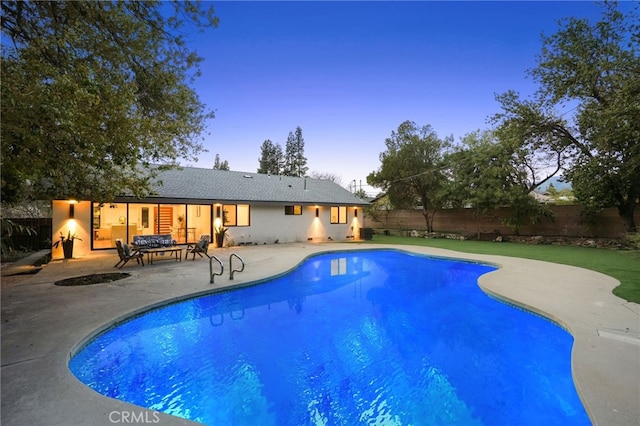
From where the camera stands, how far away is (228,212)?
16.4 m

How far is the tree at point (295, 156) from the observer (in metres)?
44.8

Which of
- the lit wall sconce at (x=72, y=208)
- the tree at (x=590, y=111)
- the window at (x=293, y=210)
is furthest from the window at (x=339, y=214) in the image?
the lit wall sconce at (x=72, y=208)

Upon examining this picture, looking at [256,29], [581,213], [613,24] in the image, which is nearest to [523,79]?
[613,24]

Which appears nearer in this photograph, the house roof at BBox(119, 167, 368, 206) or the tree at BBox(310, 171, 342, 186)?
the house roof at BBox(119, 167, 368, 206)

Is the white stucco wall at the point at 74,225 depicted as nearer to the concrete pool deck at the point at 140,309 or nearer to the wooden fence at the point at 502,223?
the concrete pool deck at the point at 140,309

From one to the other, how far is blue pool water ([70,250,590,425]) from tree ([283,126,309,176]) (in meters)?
38.1

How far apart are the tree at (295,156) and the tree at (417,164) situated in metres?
23.2

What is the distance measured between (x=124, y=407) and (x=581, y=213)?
2044cm

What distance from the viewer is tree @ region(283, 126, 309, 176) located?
4475 cm

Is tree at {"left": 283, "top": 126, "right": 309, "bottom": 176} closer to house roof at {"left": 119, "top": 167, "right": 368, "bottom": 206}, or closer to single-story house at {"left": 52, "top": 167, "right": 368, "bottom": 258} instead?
house roof at {"left": 119, "top": 167, "right": 368, "bottom": 206}

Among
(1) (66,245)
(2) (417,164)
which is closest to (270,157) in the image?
(2) (417,164)

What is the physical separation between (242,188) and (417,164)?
12.0 metres

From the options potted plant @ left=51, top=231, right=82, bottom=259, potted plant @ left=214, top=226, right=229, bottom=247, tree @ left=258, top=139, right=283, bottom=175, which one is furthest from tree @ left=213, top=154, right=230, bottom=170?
potted plant @ left=51, top=231, right=82, bottom=259

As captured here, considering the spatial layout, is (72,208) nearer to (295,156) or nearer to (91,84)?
(91,84)
